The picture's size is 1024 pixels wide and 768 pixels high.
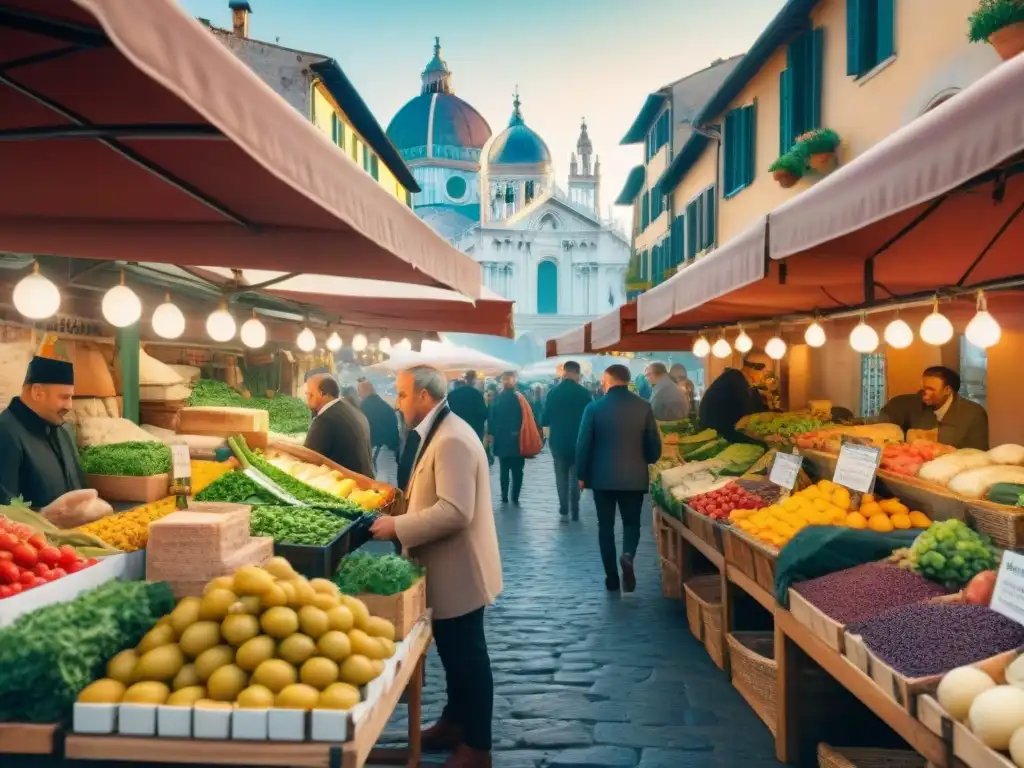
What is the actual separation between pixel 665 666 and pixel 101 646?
12.4 ft

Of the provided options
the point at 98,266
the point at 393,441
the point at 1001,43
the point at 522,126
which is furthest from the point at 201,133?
the point at 522,126

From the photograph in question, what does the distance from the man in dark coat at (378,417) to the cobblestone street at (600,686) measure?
7015mm

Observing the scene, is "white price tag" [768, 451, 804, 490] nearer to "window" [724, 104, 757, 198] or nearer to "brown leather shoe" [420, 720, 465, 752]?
"brown leather shoe" [420, 720, 465, 752]

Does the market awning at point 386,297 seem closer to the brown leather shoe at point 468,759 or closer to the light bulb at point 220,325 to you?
the light bulb at point 220,325

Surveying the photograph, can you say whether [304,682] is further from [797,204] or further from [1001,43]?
[1001,43]

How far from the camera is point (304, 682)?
2705mm

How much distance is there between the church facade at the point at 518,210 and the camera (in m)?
59.3

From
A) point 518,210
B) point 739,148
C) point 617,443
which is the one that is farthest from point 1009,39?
point 518,210

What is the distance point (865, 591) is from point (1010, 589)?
2.55 feet

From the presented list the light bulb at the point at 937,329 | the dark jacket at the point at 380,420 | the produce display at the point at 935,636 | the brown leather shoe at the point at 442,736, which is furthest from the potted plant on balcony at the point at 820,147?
the brown leather shoe at the point at 442,736

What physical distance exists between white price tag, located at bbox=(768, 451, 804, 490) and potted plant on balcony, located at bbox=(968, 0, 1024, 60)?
3.42 metres

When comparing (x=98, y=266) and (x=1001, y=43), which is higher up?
(x=1001, y=43)

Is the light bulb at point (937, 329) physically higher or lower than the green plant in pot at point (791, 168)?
lower

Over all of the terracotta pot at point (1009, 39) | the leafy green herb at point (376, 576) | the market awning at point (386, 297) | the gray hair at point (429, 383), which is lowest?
the leafy green herb at point (376, 576)
